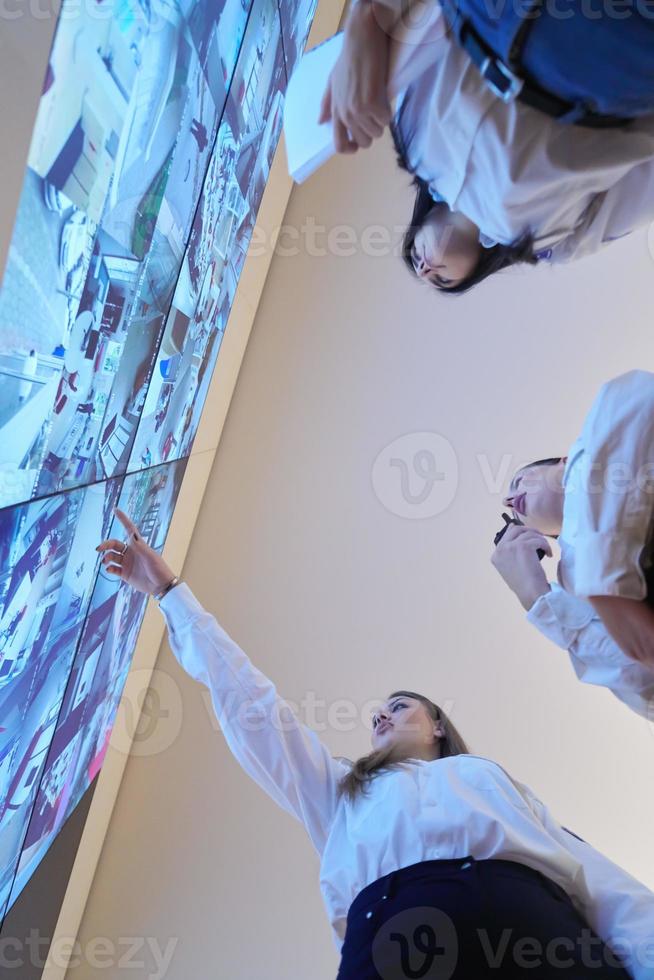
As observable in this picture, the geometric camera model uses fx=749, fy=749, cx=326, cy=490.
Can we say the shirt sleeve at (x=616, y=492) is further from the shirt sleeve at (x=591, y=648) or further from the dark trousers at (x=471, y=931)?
the dark trousers at (x=471, y=931)

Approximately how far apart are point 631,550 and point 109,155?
3.02ft

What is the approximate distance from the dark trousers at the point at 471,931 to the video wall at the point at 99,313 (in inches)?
30.0

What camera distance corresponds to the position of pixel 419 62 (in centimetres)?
90

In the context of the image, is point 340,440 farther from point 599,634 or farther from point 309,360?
point 599,634

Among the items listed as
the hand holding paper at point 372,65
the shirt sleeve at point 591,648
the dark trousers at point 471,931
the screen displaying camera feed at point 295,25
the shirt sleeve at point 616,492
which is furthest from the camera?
the screen displaying camera feed at point 295,25

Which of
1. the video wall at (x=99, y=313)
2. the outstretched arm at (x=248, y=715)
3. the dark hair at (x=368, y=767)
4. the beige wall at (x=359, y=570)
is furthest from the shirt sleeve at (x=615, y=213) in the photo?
the beige wall at (x=359, y=570)

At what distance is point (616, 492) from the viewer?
3.55 feet

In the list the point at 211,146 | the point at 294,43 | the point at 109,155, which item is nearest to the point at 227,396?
the point at 294,43

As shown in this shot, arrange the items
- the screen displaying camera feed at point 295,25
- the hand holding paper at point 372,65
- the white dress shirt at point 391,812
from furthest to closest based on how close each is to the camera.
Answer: the screen displaying camera feed at point 295,25 < the white dress shirt at point 391,812 < the hand holding paper at point 372,65

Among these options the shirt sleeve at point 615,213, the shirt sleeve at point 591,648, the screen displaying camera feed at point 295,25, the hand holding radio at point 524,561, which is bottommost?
the shirt sleeve at point 591,648

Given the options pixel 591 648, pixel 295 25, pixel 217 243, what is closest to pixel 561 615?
pixel 591 648

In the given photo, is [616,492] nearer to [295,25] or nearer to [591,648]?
[591,648]

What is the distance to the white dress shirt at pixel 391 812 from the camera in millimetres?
1581

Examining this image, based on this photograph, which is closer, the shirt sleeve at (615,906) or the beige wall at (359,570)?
the shirt sleeve at (615,906)
